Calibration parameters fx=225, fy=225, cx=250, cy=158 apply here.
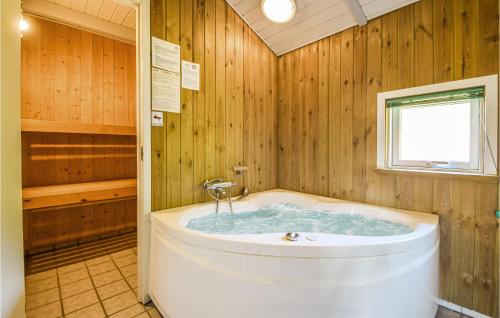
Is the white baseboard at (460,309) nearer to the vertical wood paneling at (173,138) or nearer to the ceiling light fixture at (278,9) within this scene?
the vertical wood paneling at (173,138)

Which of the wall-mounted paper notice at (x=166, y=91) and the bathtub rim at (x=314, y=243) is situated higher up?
the wall-mounted paper notice at (x=166, y=91)

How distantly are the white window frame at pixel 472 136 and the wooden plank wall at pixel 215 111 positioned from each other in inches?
45.1

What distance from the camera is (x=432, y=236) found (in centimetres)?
129

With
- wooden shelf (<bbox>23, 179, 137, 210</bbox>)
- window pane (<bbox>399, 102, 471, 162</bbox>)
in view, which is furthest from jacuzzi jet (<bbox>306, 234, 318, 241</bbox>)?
wooden shelf (<bbox>23, 179, 137, 210</bbox>)

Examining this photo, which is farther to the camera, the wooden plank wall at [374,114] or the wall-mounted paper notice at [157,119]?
the wall-mounted paper notice at [157,119]

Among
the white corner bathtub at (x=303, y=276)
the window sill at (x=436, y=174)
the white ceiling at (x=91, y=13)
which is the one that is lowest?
the white corner bathtub at (x=303, y=276)

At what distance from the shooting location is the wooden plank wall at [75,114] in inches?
88.0

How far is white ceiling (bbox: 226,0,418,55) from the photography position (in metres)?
1.79

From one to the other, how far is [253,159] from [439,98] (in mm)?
1613

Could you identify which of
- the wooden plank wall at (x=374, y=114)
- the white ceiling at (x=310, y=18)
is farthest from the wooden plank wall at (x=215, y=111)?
the wooden plank wall at (x=374, y=114)

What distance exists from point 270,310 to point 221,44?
2090mm

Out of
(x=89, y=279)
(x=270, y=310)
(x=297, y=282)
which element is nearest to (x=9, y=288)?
(x=89, y=279)

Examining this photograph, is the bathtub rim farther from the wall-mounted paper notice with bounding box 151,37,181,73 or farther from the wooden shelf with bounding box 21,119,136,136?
the wooden shelf with bounding box 21,119,136,136

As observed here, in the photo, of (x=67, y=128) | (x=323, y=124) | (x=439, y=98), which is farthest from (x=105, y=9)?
(x=439, y=98)
